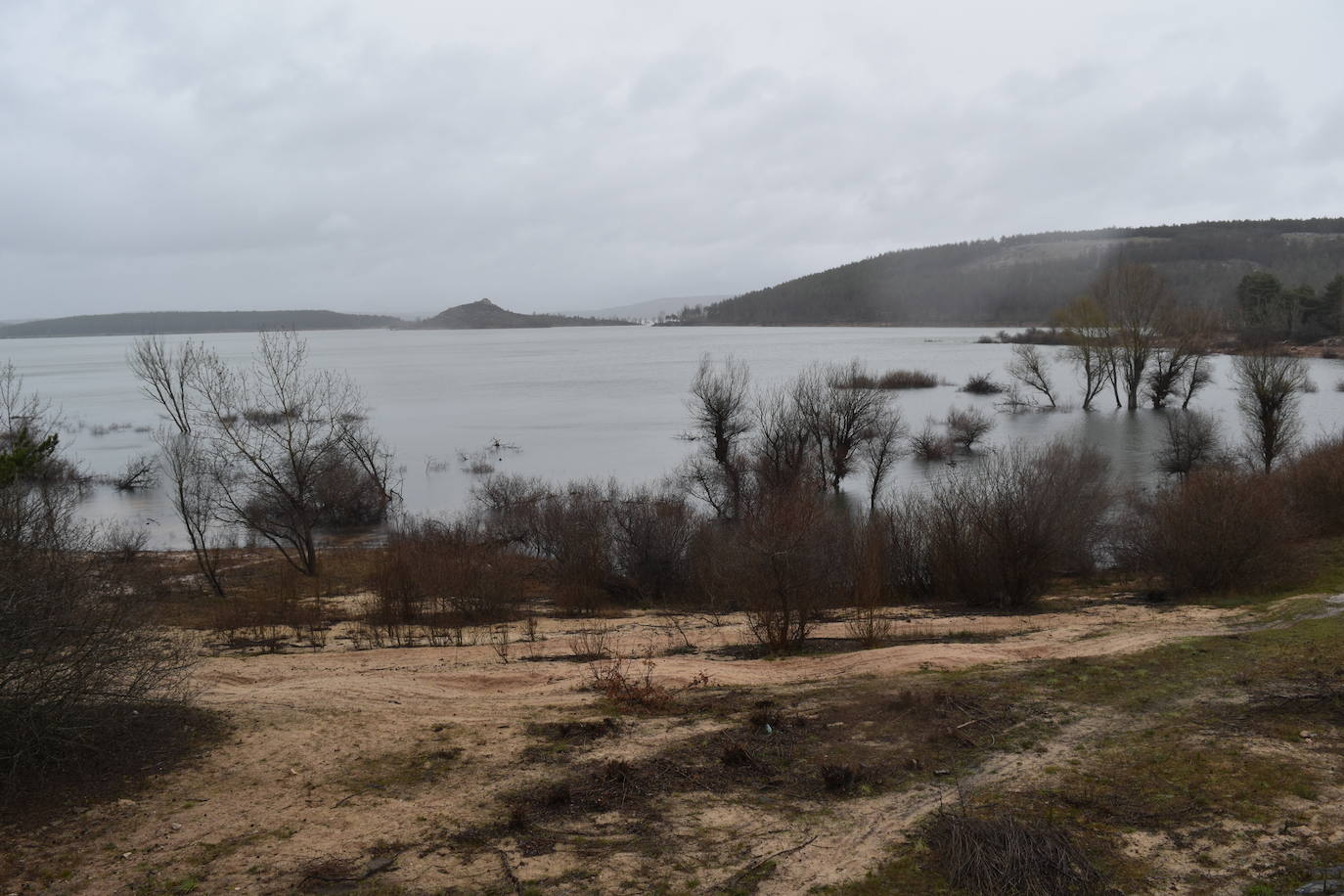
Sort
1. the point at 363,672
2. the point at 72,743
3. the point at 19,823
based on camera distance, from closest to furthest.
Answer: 1. the point at 19,823
2. the point at 72,743
3. the point at 363,672

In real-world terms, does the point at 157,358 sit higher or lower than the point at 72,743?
higher

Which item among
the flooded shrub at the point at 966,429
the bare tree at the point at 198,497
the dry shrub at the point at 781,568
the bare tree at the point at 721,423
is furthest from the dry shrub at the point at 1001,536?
the flooded shrub at the point at 966,429

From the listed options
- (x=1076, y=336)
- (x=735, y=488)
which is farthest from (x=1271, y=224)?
(x=735, y=488)

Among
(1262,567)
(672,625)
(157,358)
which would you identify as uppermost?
(157,358)

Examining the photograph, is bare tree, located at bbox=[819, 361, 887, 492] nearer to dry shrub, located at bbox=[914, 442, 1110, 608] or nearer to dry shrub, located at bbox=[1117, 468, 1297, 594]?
dry shrub, located at bbox=[914, 442, 1110, 608]

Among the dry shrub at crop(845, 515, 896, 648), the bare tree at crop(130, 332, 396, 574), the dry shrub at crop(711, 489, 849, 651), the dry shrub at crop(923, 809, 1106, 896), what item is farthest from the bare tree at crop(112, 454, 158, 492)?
the dry shrub at crop(923, 809, 1106, 896)

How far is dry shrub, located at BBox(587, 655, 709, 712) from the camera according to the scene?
33.0 ft

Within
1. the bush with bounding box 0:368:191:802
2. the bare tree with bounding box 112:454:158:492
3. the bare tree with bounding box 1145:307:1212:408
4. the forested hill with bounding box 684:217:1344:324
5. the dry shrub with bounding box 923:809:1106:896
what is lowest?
the bare tree with bounding box 112:454:158:492

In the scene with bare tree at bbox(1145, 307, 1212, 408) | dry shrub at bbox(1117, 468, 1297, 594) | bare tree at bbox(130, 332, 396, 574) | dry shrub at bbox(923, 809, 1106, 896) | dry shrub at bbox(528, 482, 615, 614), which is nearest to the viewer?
dry shrub at bbox(923, 809, 1106, 896)

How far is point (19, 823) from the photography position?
6.84 metres

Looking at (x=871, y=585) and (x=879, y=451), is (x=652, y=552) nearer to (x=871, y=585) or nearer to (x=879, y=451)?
(x=871, y=585)

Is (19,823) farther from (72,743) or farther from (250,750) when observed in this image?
(250,750)

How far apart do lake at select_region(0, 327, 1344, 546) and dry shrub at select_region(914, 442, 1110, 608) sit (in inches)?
521

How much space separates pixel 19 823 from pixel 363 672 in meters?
5.74
